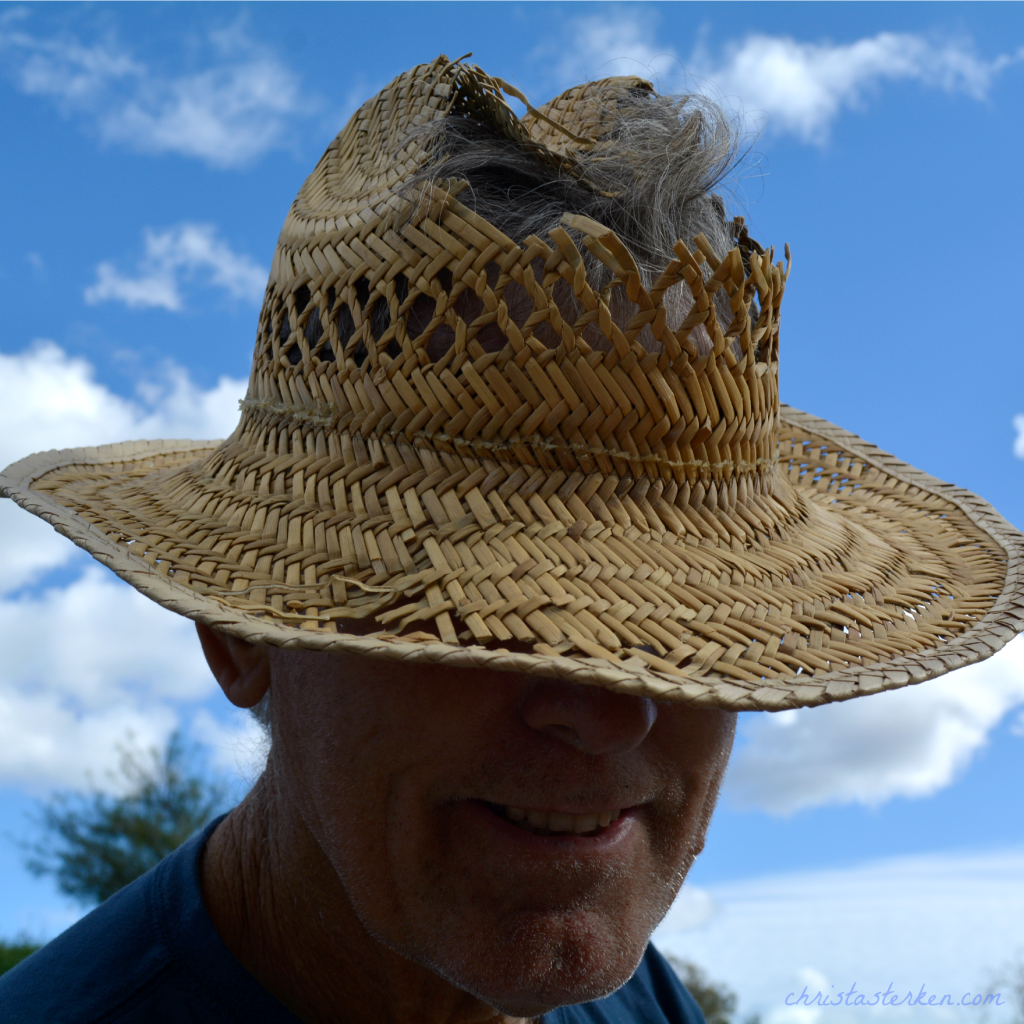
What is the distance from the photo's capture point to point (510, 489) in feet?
4.38

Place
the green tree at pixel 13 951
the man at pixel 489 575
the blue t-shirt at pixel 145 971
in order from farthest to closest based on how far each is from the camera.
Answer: the green tree at pixel 13 951
the blue t-shirt at pixel 145 971
the man at pixel 489 575

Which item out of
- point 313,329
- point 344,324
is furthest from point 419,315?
point 313,329

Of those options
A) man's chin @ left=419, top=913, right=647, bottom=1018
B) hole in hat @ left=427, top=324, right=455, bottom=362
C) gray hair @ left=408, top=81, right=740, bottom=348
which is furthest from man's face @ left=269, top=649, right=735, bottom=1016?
gray hair @ left=408, top=81, right=740, bottom=348

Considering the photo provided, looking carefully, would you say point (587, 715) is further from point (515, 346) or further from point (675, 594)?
point (515, 346)

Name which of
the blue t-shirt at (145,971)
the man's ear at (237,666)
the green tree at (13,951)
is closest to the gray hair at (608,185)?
the man's ear at (237,666)

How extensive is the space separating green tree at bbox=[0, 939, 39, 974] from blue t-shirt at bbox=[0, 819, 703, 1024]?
3247 millimetres

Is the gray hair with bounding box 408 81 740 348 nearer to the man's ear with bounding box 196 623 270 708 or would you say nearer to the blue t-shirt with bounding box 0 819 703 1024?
the man's ear with bounding box 196 623 270 708

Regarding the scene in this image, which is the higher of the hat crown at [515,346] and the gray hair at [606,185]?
the gray hair at [606,185]

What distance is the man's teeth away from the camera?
1.39 metres

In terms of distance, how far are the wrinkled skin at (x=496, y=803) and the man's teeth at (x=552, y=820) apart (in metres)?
0.02

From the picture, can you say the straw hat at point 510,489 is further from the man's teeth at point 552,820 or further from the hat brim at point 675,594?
the man's teeth at point 552,820

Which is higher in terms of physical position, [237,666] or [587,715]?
[237,666]

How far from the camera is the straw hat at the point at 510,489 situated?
119cm

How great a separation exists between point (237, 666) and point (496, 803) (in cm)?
62
